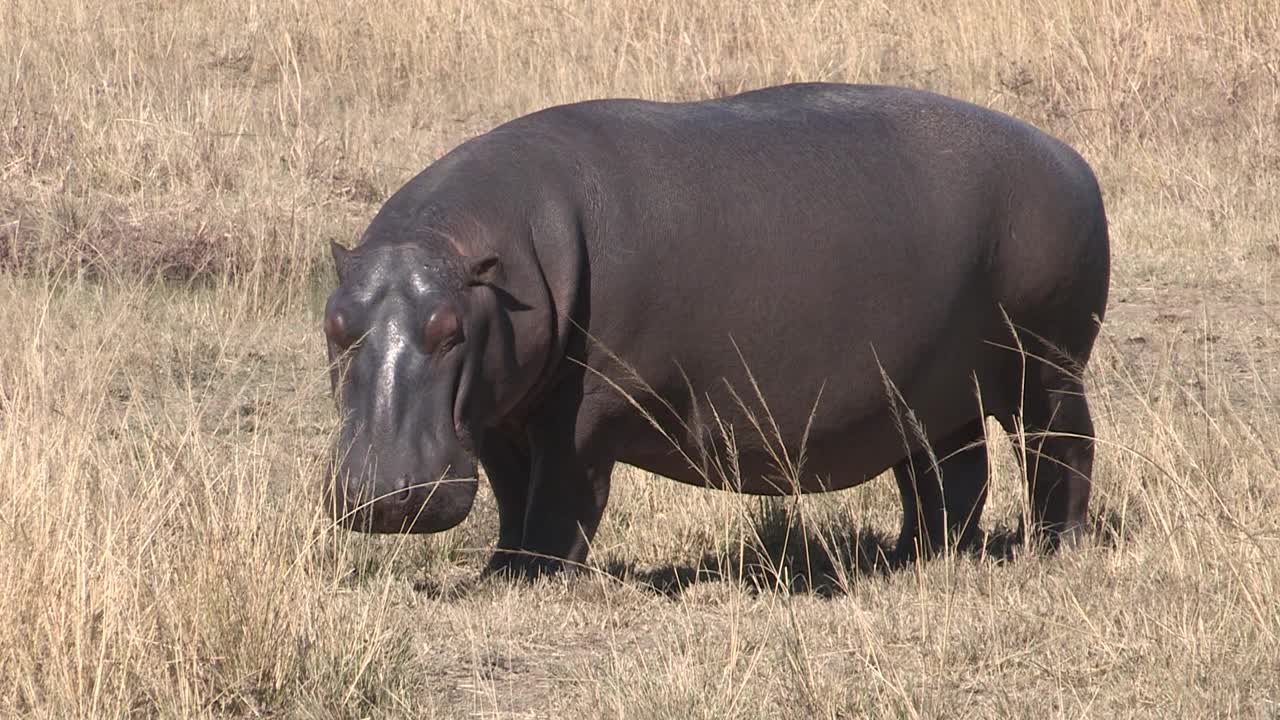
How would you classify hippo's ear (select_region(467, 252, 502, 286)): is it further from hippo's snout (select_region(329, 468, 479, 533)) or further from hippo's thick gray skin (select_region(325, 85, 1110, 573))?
hippo's snout (select_region(329, 468, 479, 533))

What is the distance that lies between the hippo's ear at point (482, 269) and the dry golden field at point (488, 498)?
63cm

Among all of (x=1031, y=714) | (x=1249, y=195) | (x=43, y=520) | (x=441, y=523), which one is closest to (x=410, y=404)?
(x=441, y=523)

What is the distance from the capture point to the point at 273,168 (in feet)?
30.2

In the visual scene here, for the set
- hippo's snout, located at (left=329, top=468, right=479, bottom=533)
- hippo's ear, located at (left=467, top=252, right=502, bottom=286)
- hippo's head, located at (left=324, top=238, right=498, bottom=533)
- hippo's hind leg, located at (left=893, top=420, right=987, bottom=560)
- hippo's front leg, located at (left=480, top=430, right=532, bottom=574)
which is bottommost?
hippo's hind leg, located at (left=893, top=420, right=987, bottom=560)

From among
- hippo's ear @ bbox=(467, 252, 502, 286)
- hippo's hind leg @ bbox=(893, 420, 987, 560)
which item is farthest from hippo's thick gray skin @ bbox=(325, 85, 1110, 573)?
hippo's hind leg @ bbox=(893, 420, 987, 560)

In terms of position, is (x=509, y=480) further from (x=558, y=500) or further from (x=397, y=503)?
(x=397, y=503)

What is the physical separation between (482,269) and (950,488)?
2.04 meters

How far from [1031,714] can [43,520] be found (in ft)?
6.45

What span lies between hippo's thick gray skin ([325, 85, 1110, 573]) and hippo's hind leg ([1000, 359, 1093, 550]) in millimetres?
16

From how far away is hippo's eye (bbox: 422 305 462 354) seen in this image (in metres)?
3.97

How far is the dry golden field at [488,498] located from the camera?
348 centimetres

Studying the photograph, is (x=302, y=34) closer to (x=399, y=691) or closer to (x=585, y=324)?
(x=585, y=324)

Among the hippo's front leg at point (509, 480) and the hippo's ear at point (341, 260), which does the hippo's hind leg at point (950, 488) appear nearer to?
the hippo's front leg at point (509, 480)

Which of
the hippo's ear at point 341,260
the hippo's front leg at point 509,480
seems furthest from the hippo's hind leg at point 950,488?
the hippo's ear at point 341,260
